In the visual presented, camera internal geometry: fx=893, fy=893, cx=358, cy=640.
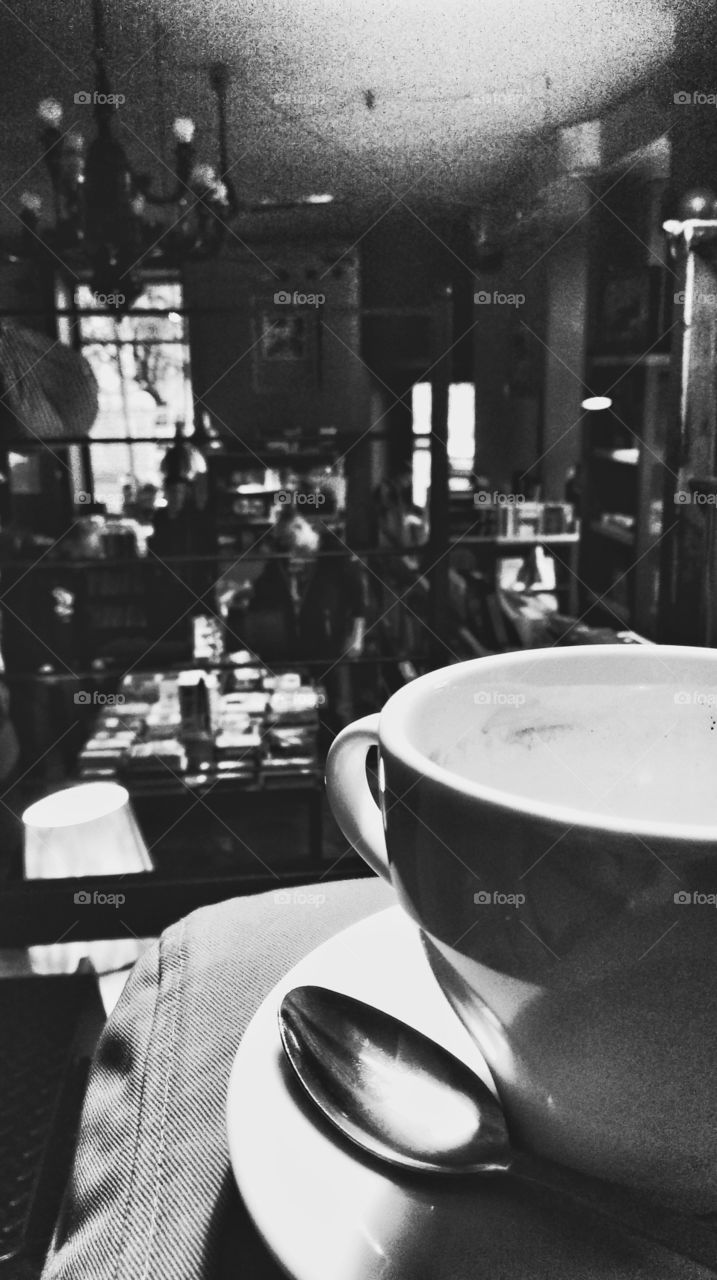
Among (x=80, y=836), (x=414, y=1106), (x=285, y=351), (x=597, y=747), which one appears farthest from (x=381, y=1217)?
(x=285, y=351)

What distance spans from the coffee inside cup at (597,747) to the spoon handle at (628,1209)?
0.36ft

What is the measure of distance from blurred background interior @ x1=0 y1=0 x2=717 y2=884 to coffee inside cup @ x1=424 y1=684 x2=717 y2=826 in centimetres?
190

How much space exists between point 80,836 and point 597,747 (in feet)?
3.40

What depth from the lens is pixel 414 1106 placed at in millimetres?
219

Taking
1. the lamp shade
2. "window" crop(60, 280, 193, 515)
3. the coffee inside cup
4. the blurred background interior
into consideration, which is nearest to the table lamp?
the lamp shade

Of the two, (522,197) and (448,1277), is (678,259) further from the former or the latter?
(448,1277)

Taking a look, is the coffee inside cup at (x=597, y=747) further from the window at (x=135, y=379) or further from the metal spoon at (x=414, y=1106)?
the window at (x=135, y=379)

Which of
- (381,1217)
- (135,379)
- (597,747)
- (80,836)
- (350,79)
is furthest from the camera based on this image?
(135,379)

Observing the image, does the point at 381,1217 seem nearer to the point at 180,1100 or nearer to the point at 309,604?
the point at 180,1100

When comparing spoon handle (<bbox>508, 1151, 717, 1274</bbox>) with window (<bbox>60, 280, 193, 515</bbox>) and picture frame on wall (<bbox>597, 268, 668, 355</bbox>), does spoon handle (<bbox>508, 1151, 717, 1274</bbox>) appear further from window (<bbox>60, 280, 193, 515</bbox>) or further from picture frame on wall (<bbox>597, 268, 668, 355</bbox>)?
picture frame on wall (<bbox>597, 268, 668, 355</bbox>)

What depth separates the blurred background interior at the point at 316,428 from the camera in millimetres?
2223

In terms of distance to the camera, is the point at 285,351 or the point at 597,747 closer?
the point at 597,747

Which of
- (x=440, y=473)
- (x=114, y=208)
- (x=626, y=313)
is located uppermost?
(x=114, y=208)

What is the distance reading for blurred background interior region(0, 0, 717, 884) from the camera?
7.29ft
